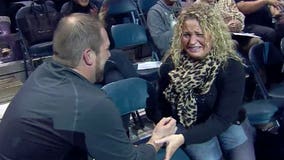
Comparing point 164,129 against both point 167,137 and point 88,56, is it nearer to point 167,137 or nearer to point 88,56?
point 167,137

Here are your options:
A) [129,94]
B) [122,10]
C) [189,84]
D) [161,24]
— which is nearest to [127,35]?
[161,24]

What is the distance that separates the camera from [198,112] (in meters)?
1.75

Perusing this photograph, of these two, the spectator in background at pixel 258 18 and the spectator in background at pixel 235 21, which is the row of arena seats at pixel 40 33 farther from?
the spectator in background at pixel 258 18

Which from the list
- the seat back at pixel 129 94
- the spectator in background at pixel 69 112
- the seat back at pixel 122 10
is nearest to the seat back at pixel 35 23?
the seat back at pixel 122 10

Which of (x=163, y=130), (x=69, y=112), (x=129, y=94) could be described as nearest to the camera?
(x=69, y=112)

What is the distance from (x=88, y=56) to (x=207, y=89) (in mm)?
668

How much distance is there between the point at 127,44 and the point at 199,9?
150 centimetres

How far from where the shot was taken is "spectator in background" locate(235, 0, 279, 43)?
332 centimetres

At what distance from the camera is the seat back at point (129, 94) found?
1797 mm

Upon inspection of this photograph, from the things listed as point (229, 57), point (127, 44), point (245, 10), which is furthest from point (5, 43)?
point (229, 57)

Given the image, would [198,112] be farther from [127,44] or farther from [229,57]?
[127,44]

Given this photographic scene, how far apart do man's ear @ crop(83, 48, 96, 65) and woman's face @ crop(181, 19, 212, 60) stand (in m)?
0.62

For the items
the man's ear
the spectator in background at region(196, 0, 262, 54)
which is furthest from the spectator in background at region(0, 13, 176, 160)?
the spectator in background at region(196, 0, 262, 54)

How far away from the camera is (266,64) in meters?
2.76
